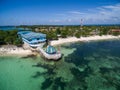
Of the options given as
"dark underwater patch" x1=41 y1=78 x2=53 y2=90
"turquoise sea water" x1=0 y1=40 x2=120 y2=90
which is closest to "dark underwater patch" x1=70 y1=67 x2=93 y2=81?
"turquoise sea water" x1=0 y1=40 x2=120 y2=90

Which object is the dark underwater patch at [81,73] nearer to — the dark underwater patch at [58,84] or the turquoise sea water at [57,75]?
the turquoise sea water at [57,75]

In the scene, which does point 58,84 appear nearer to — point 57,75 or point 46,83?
point 46,83

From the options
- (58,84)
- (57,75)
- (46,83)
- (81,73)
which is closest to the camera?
(58,84)

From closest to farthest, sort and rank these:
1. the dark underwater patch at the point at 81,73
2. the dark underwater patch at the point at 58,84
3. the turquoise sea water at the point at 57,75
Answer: the dark underwater patch at the point at 58,84
the turquoise sea water at the point at 57,75
the dark underwater patch at the point at 81,73

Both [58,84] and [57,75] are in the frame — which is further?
[57,75]

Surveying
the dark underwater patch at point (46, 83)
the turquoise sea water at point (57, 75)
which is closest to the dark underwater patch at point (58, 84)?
the turquoise sea water at point (57, 75)

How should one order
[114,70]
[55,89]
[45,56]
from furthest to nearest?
[45,56] < [114,70] < [55,89]

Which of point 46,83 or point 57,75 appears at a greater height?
point 57,75

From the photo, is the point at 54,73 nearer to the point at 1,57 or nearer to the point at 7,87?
the point at 7,87

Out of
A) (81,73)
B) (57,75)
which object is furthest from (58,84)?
(81,73)

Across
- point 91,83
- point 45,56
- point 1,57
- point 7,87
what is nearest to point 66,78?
point 91,83

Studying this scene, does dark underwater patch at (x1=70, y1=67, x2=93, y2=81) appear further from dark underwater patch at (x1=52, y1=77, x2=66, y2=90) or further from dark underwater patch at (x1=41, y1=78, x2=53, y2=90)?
Answer: dark underwater patch at (x1=41, y1=78, x2=53, y2=90)
